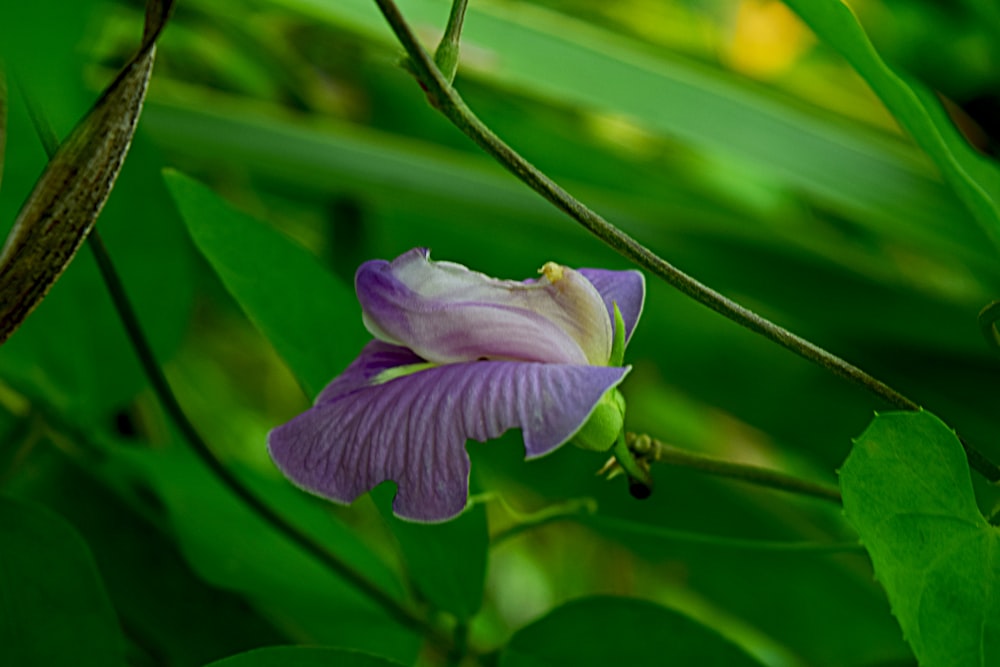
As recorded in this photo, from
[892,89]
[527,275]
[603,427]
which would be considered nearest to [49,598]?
[603,427]

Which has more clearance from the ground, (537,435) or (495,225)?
(537,435)

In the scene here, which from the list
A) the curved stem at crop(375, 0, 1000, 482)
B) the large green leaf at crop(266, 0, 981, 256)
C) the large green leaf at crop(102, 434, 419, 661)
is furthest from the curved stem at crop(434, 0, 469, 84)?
the large green leaf at crop(266, 0, 981, 256)

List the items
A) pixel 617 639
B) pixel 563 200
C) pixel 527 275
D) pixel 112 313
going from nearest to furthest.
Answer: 1. pixel 563 200
2. pixel 617 639
3. pixel 112 313
4. pixel 527 275

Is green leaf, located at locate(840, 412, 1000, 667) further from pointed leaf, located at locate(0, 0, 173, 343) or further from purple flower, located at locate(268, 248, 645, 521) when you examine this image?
pointed leaf, located at locate(0, 0, 173, 343)

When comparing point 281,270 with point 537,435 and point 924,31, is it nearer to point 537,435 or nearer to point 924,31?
point 537,435

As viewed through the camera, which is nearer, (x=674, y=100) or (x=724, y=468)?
(x=724, y=468)

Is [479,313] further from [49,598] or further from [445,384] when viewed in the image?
[49,598]

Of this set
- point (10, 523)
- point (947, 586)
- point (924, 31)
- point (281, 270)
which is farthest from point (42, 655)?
point (924, 31)
